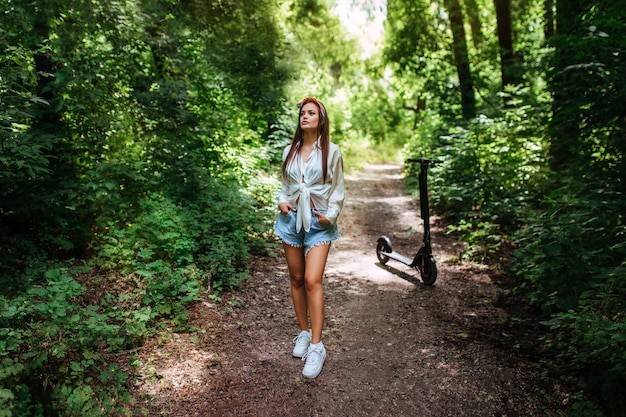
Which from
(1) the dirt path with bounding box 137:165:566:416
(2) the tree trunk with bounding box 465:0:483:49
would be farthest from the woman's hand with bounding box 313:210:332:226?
(2) the tree trunk with bounding box 465:0:483:49

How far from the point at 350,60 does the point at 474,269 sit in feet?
59.5

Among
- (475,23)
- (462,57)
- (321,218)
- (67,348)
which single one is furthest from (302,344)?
(475,23)

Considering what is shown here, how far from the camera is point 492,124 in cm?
885

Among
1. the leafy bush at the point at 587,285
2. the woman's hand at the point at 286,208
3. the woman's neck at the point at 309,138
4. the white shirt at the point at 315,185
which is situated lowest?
the leafy bush at the point at 587,285

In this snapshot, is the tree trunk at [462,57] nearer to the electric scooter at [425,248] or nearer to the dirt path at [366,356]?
the dirt path at [366,356]

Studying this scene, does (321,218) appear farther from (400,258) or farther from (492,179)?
(492,179)

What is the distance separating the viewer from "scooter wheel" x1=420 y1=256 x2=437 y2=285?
17.6 feet

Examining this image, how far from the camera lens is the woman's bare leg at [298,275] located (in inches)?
135

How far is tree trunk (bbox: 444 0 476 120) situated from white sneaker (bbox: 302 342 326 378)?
10.1m

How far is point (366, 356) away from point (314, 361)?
64 cm

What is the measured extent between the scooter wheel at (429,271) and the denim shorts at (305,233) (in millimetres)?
2473

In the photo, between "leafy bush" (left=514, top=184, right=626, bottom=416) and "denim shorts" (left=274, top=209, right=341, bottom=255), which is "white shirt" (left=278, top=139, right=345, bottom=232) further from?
"leafy bush" (left=514, top=184, right=626, bottom=416)

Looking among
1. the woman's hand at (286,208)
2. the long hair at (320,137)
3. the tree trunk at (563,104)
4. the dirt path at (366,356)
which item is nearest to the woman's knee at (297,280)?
the woman's hand at (286,208)

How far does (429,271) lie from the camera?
17.8 feet
